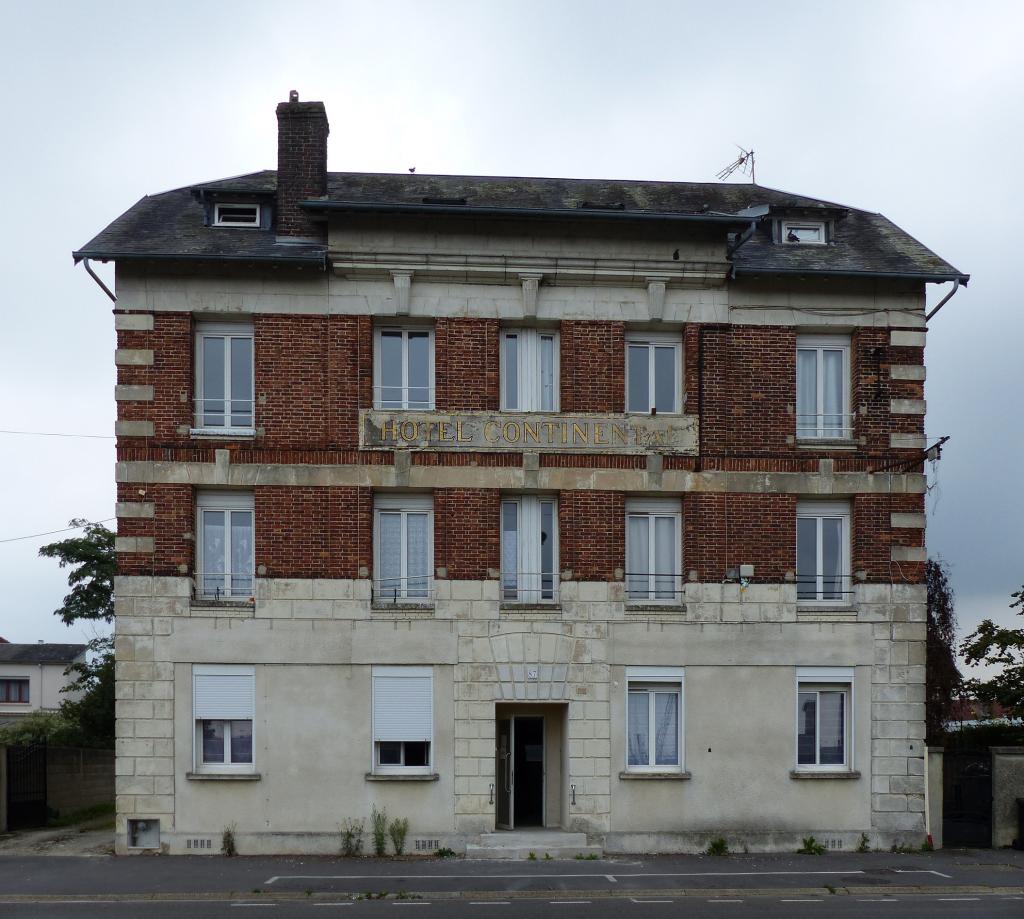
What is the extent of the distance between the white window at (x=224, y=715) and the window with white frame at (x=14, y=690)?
151 feet

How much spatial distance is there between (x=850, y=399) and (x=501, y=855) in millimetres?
9916

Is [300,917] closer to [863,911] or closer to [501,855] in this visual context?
[501,855]

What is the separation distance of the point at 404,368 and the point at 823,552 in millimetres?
8072

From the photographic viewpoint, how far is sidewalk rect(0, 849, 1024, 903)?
17250 millimetres

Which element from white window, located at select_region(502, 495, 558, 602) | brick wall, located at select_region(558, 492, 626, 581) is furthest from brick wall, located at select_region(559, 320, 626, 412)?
white window, located at select_region(502, 495, 558, 602)

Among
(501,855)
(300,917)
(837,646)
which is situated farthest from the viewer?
(837,646)

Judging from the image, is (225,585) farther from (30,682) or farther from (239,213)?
(30,682)

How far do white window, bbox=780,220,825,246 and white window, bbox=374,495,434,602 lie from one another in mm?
8408

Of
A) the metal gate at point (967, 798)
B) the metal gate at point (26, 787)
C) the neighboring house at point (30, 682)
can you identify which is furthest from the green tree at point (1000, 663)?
the neighboring house at point (30, 682)

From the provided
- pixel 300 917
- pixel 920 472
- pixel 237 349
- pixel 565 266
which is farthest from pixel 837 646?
A: pixel 237 349

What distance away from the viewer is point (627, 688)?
20672 millimetres

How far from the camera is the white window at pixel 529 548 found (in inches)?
827

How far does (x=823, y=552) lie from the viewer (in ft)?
70.2

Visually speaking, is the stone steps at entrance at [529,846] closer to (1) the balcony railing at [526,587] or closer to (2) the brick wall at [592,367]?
(1) the balcony railing at [526,587]
